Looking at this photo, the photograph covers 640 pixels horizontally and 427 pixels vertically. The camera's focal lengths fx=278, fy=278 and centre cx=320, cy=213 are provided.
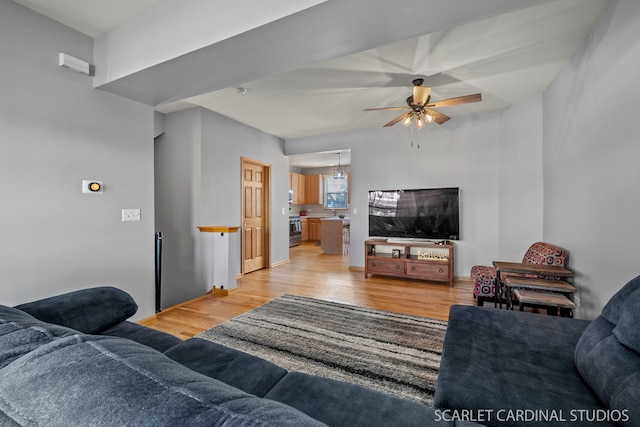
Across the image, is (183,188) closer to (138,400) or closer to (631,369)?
(138,400)

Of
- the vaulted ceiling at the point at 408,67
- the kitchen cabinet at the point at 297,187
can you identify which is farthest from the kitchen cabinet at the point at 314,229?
the vaulted ceiling at the point at 408,67

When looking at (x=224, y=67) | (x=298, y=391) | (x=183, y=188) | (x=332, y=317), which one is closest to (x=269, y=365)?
(x=298, y=391)

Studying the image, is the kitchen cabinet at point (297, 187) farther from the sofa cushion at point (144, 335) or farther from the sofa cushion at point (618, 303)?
the sofa cushion at point (618, 303)

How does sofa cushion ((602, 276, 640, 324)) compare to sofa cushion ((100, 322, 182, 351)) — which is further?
sofa cushion ((100, 322, 182, 351))

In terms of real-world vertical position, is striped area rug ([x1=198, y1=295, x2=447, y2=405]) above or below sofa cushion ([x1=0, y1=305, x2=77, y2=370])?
below

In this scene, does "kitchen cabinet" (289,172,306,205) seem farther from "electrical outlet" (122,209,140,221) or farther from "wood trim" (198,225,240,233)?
"electrical outlet" (122,209,140,221)

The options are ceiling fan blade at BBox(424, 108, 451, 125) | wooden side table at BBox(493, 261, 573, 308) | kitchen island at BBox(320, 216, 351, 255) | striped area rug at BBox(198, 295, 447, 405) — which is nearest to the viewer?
striped area rug at BBox(198, 295, 447, 405)

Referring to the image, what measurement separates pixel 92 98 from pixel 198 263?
95.8 inches

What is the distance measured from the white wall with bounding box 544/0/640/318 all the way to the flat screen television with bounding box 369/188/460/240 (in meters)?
1.55

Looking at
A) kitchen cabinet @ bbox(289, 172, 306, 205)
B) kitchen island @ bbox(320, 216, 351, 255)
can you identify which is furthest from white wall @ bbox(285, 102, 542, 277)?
kitchen cabinet @ bbox(289, 172, 306, 205)

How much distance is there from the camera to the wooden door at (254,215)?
4.99 metres

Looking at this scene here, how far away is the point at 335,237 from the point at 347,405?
20.1 feet

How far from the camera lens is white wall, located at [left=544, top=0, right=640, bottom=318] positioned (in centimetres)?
179

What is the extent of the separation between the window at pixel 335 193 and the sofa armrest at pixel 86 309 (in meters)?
7.67
